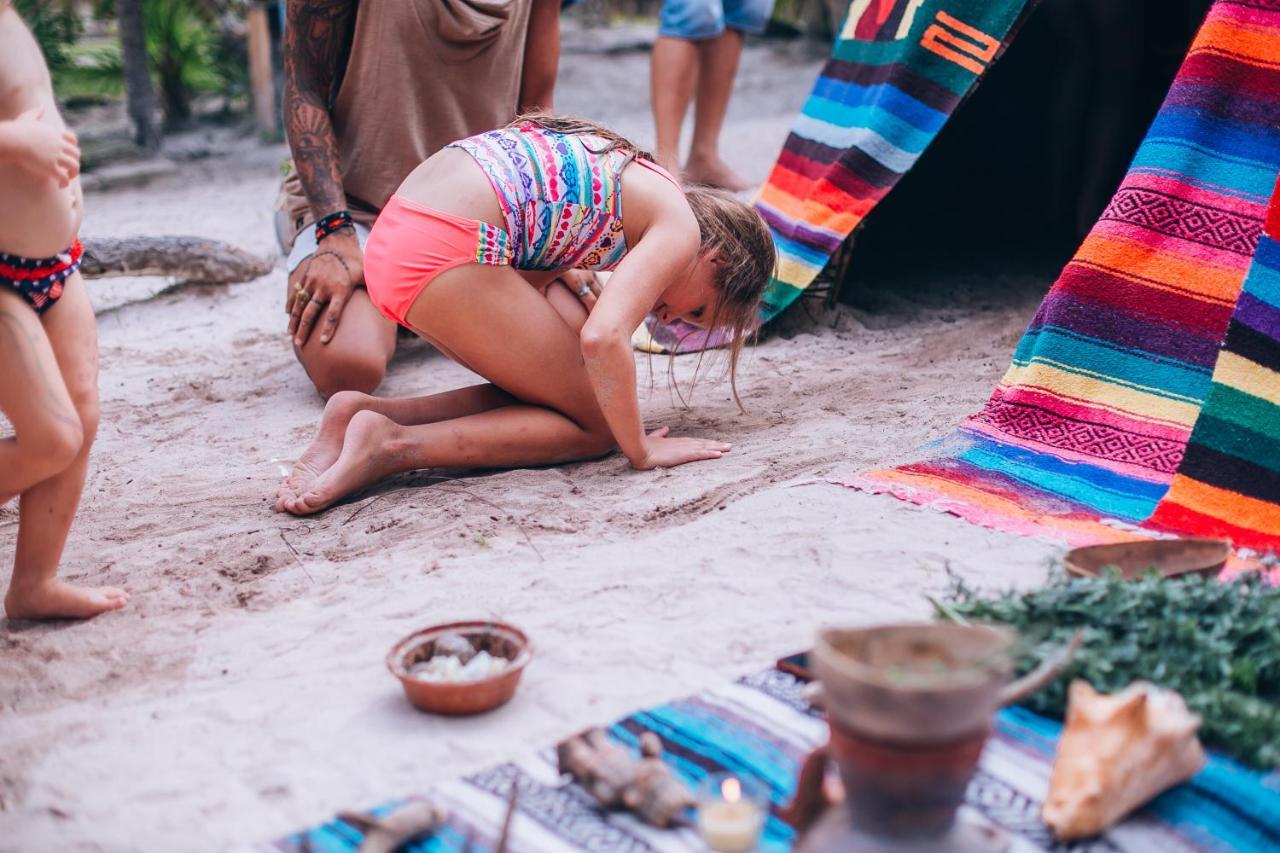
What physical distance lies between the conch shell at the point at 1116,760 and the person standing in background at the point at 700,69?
3977 mm

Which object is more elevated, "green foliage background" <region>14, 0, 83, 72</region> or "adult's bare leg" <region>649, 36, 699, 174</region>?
"adult's bare leg" <region>649, 36, 699, 174</region>

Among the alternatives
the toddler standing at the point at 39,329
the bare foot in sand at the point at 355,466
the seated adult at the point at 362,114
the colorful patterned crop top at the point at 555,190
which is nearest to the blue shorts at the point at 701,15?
the seated adult at the point at 362,114

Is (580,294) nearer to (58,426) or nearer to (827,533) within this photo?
(827,533)

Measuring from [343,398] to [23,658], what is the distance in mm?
1118

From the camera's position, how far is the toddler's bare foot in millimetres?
3025

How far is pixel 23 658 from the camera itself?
223 cm

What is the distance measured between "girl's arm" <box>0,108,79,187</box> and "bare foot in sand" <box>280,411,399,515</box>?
1086 millimetres

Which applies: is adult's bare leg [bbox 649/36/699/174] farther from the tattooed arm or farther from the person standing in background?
the tattooed arm

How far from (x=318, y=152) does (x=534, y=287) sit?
114 cm

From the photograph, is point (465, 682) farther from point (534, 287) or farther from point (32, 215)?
point (534, 287)

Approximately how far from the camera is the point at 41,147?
1956 mm

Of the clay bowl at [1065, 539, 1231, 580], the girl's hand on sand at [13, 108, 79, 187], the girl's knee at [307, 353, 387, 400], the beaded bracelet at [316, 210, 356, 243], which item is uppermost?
the girl's hand on sand at [13, 108, 79, 187]

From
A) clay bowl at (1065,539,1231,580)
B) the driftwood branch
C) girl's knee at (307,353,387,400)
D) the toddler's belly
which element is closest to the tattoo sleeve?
girl's knee at (307,353,387,400)

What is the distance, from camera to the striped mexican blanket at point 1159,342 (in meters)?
2.57
